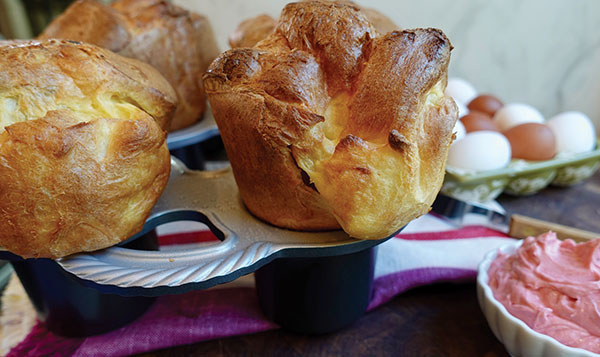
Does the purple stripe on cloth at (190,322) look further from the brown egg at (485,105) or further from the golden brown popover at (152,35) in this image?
the brown egg at (485,105)

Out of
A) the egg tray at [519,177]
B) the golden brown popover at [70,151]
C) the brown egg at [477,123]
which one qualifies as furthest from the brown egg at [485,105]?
the golden brown popover at [70,151]

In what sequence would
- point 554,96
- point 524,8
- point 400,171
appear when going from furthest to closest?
point 554,96 < point 524,8 < point 400,171

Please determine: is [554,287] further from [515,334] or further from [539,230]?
[539,230]

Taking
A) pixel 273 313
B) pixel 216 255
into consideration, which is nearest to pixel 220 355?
pixel 273 313

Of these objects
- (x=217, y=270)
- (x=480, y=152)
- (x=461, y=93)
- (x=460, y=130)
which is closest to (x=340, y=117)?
(x=217, y=270)

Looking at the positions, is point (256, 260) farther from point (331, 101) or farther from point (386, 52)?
point (386, 52)

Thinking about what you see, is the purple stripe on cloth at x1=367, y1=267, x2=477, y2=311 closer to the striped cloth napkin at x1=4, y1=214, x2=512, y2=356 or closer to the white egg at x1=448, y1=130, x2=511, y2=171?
the striped cloth napkin at x1=4, y1=214, x2=512, y2=356

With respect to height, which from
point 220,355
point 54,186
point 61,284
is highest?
point 54,186

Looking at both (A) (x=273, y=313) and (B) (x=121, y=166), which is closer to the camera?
(B) (x=121, y=166)
